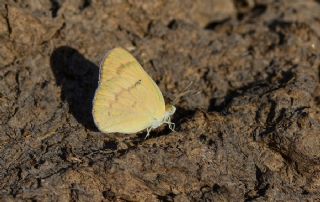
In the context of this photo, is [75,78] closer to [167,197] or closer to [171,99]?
[171,99]

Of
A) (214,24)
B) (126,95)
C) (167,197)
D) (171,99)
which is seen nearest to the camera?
(167,197)

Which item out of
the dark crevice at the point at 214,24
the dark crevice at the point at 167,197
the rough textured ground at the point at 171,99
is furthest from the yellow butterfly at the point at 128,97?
the dark crevice at the point at 214,24

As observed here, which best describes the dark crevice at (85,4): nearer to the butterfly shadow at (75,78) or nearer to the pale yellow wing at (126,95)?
the butterfly shadow at (75,78)

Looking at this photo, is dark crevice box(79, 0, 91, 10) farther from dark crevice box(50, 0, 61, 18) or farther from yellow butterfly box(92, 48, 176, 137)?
yellow butterfly box(92, 48, 176, 137)

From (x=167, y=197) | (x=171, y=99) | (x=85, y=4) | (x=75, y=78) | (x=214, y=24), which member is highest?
(x=85, y=4)

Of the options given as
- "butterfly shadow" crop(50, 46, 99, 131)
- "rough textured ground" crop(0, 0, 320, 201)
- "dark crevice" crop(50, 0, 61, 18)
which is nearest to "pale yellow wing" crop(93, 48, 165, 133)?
"rough textured ground" crop(0, 0, 320, 201)

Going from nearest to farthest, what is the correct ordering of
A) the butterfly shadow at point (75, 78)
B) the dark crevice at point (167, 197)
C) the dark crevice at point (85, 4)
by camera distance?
the dark crevice at point (167, 197)
the butterfly shadow at point (75, 78)
the dark crevice at point (85, 4)

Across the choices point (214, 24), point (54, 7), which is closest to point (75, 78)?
point (54, 7)
